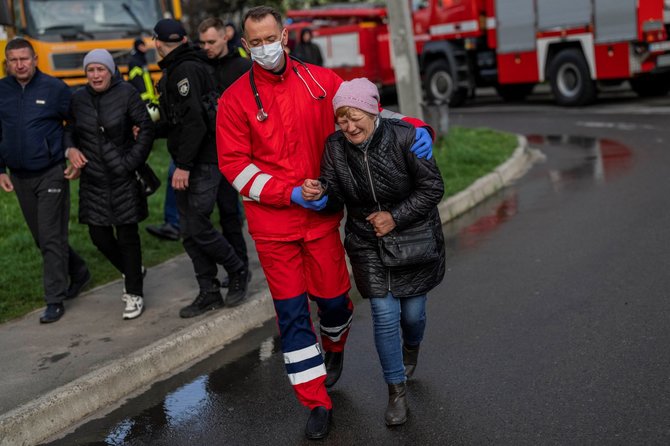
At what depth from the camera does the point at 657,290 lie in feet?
21.4

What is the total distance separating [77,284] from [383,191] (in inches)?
150

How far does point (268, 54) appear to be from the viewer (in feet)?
15.0

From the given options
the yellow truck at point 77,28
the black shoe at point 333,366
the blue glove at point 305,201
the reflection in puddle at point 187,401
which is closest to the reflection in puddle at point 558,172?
the black shoe at point 333,366

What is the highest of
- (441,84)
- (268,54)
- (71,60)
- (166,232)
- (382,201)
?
(268,54)

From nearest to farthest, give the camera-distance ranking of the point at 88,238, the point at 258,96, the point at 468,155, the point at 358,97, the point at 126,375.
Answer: the point at 358,97 < the point at 258,96 < the point at 126,375 < the point at 88,238 < the point at 468,155

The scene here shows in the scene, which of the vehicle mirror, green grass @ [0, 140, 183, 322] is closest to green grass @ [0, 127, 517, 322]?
green grass @ [0, 140, 183, 322]

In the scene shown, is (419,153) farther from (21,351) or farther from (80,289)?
(80,289)

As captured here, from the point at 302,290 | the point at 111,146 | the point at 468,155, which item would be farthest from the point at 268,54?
the point at 468,155

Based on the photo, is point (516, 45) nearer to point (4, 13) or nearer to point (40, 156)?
point (4, 13)

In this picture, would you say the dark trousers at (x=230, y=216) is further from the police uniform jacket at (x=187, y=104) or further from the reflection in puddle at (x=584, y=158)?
the reflection in puddle at (x=584, y=158)

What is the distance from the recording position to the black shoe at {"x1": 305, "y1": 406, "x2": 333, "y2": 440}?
4625 millimetres

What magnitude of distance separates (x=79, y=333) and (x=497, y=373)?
2787 mm

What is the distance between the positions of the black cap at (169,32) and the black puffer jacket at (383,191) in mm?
2127

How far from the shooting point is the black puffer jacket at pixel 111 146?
6645 millimetres
